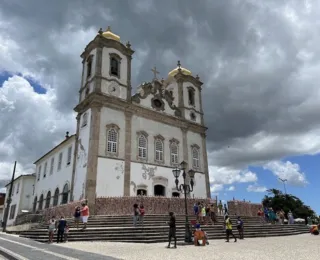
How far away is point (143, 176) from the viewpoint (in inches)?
950

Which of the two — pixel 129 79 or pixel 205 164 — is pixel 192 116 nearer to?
pixel 205 164

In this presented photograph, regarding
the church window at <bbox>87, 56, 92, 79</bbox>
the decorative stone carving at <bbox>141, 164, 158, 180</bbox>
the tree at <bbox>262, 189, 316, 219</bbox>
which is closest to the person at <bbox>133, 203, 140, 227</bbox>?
the decorative stone carving at <bbox>141, 164, 158, 180</bbox>

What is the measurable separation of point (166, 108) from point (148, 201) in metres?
12.4

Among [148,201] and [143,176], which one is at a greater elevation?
[143,176]

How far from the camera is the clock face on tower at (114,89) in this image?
25516mm

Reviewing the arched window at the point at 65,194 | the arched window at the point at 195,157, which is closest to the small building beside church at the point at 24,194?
the arched window at the point at 65,194

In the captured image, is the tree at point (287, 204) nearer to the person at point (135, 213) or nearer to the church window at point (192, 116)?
the church window at point (192, 116)

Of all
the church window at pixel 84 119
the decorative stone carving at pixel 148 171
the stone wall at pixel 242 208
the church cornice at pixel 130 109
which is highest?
the church cornice at pixel 130 109

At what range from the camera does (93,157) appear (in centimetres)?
2172

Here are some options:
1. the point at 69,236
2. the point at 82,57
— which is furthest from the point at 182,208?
the point at 82,57

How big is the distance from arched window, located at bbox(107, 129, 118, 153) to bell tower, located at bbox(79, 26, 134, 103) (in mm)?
3639

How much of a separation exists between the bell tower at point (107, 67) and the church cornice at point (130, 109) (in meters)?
0.74

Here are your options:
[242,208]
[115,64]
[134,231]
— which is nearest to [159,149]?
[242,208]

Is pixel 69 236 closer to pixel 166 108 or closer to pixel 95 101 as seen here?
pixel 95 101
